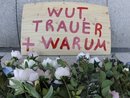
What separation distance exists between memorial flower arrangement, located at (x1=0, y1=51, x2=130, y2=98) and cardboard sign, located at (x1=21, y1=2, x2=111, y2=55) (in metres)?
0.29

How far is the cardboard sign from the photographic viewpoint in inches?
75.7

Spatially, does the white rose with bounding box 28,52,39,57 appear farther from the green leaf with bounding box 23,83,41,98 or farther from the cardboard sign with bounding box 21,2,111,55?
the green leaf with bounding box 23,83,41,98

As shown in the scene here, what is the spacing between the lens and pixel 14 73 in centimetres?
147

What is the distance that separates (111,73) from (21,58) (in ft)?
1.76

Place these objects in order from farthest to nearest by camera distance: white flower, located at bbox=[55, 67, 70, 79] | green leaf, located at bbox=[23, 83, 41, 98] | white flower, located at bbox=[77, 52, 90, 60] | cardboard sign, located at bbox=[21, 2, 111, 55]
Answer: cardboard sign, located at bbox=[21, 2, 111, 55]
white flower, located at bbox=[77, 52, 90, 60]
white flower, located at bbox=[55, 67, 70, 79]
green leaf, located at bbox=[23, 83, 41, 98]

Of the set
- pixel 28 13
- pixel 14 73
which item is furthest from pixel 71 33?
pixel 14 73

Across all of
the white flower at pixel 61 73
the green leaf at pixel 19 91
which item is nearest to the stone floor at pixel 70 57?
the white flower at pixel 61 73

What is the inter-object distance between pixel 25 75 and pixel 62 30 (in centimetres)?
53

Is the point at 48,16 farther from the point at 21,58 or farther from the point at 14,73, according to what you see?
the point at 14,73

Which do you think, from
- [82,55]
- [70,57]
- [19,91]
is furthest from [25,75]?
[70,57]

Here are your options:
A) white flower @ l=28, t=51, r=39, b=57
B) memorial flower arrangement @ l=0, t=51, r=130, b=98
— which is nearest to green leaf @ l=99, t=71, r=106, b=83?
memorial flower arrangement @ l=0, t=51, r=130, b=98

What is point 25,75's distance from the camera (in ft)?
4.80

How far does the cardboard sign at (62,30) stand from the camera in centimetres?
192

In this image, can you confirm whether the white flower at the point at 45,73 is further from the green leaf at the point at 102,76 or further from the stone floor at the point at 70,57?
the stone floor at the point at 70,57
